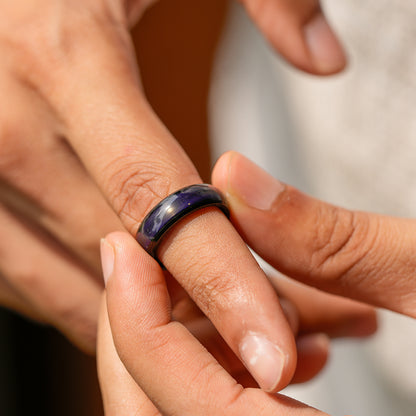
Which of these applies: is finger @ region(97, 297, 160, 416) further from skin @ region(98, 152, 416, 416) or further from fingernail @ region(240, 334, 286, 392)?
fingernail @ region(240, 334, 286, 392)


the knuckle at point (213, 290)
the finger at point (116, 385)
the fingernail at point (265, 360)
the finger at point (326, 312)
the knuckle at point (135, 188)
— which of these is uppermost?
the knuckle at point (135, 188)

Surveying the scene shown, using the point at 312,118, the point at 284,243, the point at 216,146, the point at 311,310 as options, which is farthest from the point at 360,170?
the point at 284,243

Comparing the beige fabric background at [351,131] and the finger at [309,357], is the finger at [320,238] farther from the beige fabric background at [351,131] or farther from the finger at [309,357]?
the beige fabric background at [351,131]

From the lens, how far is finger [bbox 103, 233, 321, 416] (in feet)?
1.67

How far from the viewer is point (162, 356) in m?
0.52

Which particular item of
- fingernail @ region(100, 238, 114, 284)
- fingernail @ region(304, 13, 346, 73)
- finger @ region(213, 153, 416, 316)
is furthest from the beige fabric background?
fingernail @ region(100, 238, 114, 284)

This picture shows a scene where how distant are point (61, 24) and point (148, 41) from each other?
0.69 meters

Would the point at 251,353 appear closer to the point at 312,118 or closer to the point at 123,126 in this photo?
the point at 123,126

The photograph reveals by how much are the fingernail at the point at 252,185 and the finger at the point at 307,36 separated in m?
0.40

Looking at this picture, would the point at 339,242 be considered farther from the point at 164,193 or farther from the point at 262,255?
the point at 164,193

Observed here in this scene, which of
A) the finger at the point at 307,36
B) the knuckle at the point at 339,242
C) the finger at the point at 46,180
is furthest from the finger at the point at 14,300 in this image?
the finger at the point at 307,36

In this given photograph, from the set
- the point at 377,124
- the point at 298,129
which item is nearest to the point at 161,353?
the point at 377,124

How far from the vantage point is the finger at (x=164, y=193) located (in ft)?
1.65

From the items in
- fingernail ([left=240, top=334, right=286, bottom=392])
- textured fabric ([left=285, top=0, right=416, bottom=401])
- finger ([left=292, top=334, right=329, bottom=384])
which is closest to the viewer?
fingernail ([left=240, top=334, right=286, bottom=392])
